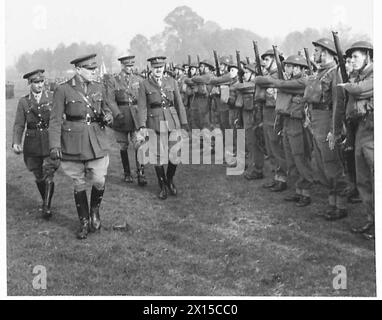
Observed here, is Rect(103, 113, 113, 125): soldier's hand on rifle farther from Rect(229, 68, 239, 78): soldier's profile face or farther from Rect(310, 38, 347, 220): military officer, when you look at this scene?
Rect(229, 68, 239, 78): soldier's profile face

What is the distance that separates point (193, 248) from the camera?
20.8ft

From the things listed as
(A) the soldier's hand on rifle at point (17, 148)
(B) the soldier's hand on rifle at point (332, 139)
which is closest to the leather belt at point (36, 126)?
(A) the soldier's hand on rifle at point (17, 148)

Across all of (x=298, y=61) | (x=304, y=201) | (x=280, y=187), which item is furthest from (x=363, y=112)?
Result: (x=280, y=187)

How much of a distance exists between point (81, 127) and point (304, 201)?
3584 millimetres

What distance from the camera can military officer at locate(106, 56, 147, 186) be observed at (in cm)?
1005

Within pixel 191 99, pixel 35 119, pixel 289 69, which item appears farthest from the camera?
pixel 191 99

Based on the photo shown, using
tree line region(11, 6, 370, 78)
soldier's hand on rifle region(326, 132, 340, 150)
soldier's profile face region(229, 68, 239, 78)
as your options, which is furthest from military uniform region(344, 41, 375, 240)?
tree line region(11, 6, 370, 78)

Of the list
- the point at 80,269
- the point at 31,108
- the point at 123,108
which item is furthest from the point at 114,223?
the point at 123,108

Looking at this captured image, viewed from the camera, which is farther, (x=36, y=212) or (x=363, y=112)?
(x=36, y=212)

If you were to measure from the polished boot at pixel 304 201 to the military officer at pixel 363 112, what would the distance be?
1.61m

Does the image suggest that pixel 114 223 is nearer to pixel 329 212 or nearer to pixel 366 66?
pixel 329 212

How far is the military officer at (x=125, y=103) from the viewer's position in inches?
396

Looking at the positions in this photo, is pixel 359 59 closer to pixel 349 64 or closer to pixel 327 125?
pixel 349 64
